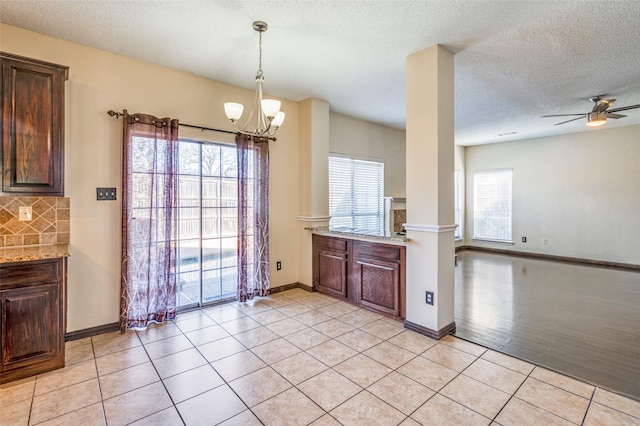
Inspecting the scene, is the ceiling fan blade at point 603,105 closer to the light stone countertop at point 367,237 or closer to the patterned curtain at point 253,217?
the light stone countertop at point 367,237

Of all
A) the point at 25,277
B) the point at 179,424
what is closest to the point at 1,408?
the point at 25,277

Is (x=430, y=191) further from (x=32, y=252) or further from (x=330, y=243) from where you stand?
(x=32, y=252)

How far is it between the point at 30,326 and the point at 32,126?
153cm

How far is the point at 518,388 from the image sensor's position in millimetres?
2145

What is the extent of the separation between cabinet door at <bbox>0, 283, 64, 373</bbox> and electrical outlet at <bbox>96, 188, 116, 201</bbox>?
966 millimetres

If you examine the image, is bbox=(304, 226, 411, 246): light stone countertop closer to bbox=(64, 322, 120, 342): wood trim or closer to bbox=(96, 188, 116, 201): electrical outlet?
bbox=(96, 188, 116, 201): electrical outlet

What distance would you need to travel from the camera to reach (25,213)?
8.65 feet

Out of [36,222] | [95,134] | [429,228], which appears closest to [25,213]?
[36,222]

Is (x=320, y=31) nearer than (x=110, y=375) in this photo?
No

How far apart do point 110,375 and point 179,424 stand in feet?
2.92

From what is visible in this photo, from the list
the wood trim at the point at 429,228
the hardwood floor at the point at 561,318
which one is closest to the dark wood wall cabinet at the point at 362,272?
the wood trim at the point at 429,228

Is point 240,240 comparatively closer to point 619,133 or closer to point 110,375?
point 110,375

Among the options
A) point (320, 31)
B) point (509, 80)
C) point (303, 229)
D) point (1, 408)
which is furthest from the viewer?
point (303, 229)

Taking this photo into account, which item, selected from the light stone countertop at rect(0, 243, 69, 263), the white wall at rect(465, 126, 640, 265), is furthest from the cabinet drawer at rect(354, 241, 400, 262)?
the white wall at rect(465, 126, 640, 265)
